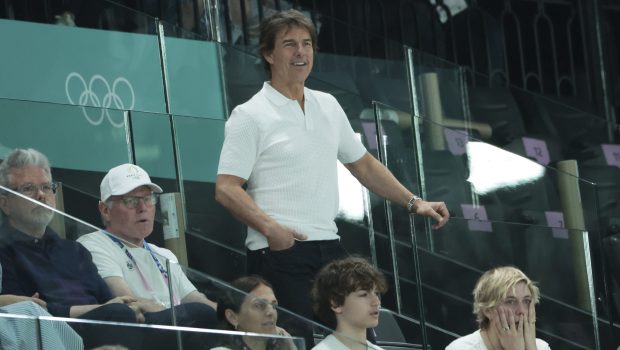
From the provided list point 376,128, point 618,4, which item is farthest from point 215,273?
point 618,4

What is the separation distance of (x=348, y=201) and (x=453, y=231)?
473 millimetres

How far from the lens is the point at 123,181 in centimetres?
583

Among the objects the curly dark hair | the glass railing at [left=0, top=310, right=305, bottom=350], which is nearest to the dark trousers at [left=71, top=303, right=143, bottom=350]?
the glass railing at [left=0, top=310, right=305, bottom=350]

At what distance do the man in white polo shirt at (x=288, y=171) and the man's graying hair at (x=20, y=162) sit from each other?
1.95ft

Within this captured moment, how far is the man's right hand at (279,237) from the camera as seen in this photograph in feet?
18.1

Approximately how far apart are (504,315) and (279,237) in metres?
1.02

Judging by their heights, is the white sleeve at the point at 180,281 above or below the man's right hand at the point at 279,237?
below

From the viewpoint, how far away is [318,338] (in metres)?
5.05

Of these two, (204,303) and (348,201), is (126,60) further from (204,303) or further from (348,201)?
(204,303)

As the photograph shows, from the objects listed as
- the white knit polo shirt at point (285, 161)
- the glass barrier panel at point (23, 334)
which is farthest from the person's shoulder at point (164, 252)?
the glass barrier panel at point (23, 334)

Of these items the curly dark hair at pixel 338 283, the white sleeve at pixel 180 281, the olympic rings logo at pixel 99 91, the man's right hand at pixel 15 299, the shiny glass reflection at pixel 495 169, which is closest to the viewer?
the man's right hand at pixel 15 299

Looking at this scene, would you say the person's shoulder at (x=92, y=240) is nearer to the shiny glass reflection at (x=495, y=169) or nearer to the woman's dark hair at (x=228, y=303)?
the woman's dark hair at (x=228, y=303)

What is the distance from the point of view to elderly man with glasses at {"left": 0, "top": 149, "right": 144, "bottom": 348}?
4742mm

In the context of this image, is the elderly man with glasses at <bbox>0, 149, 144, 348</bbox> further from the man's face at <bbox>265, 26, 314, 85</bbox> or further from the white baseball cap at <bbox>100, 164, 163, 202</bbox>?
the man's face at <bbox>265, 26, 314, 85</bbox>
